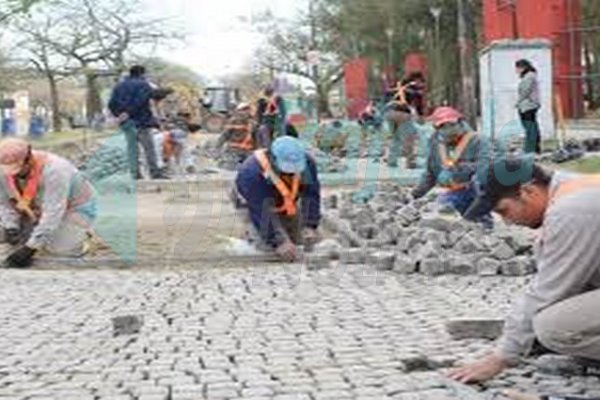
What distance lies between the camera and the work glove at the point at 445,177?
11406mm

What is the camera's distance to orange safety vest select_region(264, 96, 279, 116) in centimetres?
2336

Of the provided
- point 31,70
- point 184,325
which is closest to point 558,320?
point 184,325

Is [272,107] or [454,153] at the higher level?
[272,107]

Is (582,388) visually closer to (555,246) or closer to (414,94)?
(555,246)

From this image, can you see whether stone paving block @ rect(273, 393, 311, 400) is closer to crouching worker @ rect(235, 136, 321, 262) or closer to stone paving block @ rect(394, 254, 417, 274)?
stone paving block @ rect(394, 254, 417, 274)

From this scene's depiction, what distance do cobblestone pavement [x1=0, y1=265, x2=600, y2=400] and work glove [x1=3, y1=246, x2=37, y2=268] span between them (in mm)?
744

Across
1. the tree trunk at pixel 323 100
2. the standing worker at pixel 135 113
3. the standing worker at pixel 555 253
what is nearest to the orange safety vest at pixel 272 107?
the standing worker at pixel 135 113

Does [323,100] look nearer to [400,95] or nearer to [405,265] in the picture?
[400,95]

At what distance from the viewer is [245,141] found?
24.0 m

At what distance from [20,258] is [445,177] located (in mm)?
4078

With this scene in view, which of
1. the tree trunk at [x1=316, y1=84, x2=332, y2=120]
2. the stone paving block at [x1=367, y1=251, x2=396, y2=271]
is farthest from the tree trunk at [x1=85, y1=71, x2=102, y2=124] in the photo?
the stone paving block at [x1=367, y1=251, x2=396, y2=271]

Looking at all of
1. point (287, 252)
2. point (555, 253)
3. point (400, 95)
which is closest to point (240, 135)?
point (400, 95)

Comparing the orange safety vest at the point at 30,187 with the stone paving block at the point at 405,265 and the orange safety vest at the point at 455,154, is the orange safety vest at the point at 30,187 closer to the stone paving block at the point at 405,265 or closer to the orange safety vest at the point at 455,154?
the stone paving block at the point at 405,265

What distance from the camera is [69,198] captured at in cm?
1093
